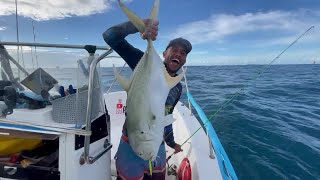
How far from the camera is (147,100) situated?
160 centimetres

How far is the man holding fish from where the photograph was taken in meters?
1.60

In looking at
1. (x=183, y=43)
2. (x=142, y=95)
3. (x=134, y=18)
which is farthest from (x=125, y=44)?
(x=142, y=95)

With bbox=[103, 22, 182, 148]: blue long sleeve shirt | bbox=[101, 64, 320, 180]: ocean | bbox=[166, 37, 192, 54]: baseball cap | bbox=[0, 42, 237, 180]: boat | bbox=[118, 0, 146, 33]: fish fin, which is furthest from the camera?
bbox=[101, 64, 320, 180]: ocean

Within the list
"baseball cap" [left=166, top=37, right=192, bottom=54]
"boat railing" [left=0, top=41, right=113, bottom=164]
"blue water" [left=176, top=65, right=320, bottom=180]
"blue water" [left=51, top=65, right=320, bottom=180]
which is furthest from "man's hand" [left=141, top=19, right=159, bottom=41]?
"blue water" [left=176, top=65, right=320, bottom=180]

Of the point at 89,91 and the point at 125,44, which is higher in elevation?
the point at 125,44

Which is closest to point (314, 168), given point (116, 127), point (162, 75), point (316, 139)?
point (316, 139)

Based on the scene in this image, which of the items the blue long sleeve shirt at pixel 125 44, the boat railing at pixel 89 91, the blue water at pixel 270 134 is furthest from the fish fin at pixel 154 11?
the blue water at pixel 270 134

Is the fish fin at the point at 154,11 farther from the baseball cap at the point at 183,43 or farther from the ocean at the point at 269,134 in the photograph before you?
the ocean at the point at 269,134

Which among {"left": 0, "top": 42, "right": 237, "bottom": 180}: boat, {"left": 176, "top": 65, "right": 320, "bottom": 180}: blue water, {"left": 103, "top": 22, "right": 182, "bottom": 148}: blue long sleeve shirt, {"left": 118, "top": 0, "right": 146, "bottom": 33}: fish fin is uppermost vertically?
{"left": 118, "top": 0, "right": 146, "bottom": 33}: fish fin

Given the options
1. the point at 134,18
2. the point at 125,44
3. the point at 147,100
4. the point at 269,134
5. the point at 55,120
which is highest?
the point at 134,18

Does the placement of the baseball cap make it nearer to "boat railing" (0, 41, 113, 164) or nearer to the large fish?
"boat railing" (0, 41, 113, 164)

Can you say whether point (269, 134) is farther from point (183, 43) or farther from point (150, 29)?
point (150, 29)

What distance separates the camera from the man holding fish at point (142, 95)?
5.25 feet

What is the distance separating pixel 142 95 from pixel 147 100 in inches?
1.8
